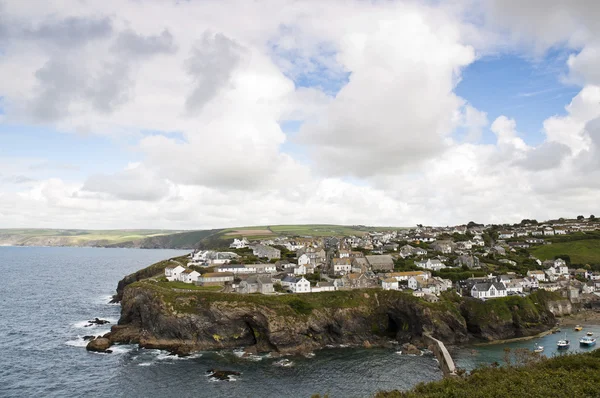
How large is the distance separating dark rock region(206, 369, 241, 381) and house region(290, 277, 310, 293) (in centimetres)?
3000

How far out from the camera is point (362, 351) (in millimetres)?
68125

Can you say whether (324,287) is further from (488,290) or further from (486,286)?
(488,290)

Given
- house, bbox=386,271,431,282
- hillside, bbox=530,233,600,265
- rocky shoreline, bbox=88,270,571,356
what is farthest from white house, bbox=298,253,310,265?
hillside, bbox=530,233,600,265

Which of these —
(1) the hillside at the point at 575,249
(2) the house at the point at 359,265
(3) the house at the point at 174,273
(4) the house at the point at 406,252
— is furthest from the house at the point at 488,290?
(3) the house at the point at 174,273

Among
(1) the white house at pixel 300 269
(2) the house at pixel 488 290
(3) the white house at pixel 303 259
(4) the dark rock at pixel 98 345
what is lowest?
(4) the dark rock at pixel 98 345

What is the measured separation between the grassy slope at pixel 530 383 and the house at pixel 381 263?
66.8 metres

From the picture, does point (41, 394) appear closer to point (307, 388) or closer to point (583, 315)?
point (307, 388)

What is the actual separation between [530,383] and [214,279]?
231ft

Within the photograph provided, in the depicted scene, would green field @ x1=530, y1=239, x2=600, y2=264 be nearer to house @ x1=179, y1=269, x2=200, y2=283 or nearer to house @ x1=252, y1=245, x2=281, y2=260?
house @ x1=252, y1=245, x2=281, y2=260

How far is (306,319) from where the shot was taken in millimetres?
73500

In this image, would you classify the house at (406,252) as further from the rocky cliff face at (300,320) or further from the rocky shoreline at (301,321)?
the rocky cliff face at (300,320)

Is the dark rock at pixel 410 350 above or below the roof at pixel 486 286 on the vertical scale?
below

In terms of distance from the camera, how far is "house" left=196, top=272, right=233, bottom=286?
295 ft

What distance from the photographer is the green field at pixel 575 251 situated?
123812 millimetres
